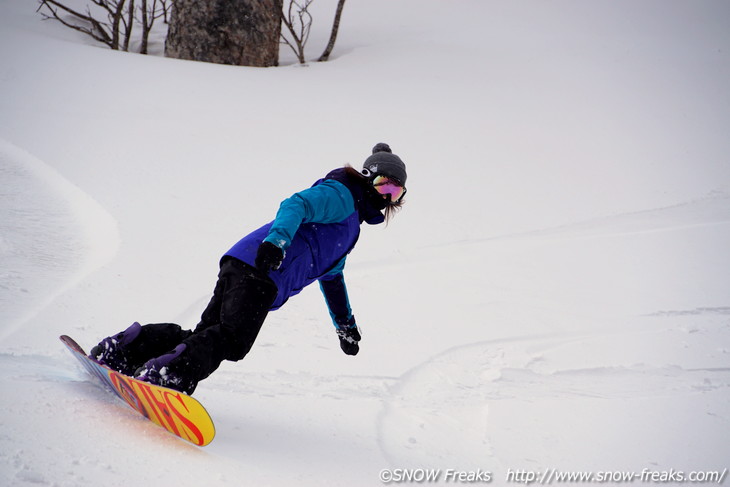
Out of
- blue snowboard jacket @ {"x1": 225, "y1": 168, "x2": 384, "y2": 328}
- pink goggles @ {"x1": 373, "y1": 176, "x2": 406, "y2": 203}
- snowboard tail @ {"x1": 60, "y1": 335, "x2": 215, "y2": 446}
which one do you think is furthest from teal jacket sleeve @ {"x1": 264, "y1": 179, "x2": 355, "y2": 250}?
snowboard tail @ {"x1": 60, "y1": 335, "x2": 215, "y2": 446}

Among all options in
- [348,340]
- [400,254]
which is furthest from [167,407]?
[400,254]

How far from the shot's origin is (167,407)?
6.16ft

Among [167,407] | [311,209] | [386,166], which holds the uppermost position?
[386,166]

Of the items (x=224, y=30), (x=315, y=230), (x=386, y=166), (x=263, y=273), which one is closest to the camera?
(x=263, y=273)

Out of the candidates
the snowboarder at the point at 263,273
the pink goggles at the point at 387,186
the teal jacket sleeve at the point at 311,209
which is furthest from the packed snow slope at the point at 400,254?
the pink goggles at the point at 387,186

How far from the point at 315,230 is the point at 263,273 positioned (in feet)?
1.10

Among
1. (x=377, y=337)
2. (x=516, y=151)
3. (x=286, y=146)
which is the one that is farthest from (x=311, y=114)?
(x=377, y=337)

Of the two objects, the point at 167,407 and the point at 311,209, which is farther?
the point at 311,209

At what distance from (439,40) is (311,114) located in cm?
396

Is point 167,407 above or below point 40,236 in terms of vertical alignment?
below

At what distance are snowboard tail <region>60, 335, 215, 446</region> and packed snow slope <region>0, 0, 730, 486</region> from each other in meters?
0.06

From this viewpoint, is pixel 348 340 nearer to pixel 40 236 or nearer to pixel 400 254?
pixel 400 254

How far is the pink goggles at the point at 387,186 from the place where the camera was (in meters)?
2.44

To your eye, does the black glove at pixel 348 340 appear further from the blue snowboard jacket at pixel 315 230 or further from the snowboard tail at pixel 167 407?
the snowboard tail at pixel 167 407
